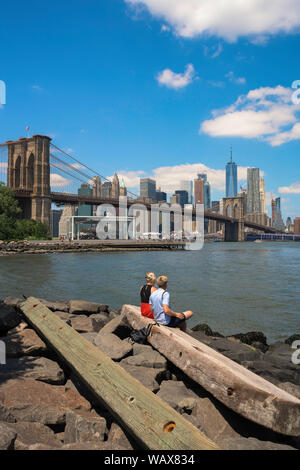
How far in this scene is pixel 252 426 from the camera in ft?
11.0

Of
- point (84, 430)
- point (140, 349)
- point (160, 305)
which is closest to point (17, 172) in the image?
point (160, 305)

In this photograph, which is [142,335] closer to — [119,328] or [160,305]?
[160,305]

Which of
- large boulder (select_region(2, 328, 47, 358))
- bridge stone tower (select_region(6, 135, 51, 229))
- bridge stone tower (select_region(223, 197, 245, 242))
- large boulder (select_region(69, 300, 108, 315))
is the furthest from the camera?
bridge stone tower (select_region(223, 197, 245, 242))

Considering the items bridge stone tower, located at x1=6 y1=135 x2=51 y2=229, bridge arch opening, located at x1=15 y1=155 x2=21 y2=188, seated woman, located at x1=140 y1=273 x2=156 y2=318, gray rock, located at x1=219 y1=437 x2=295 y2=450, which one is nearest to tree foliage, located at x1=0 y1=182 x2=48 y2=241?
bridge stone tower, located at x1=6 y1=135 x2=51 y2=229

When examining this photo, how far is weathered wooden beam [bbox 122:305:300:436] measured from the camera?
9.86 feet

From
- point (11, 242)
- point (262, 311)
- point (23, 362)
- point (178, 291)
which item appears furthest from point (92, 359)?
point (11, 242)

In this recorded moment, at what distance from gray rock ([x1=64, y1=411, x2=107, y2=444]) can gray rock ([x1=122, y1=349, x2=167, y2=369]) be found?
1535mm

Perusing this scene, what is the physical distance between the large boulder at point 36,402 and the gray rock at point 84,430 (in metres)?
0.25

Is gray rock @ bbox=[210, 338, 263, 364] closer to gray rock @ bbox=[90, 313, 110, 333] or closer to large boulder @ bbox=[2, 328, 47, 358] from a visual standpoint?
gray rock @ bbox=[90, 313, 110, 333]

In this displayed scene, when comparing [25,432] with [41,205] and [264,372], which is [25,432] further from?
[41,205]

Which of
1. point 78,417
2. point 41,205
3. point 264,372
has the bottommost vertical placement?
point 264,372

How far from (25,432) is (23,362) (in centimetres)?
173

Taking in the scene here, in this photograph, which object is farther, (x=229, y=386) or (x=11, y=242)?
(x=11, y=242)

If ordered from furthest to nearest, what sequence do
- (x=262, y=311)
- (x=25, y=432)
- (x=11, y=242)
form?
(x=11, y=242)
(x=262, y=311)
(x=25, y=432)
